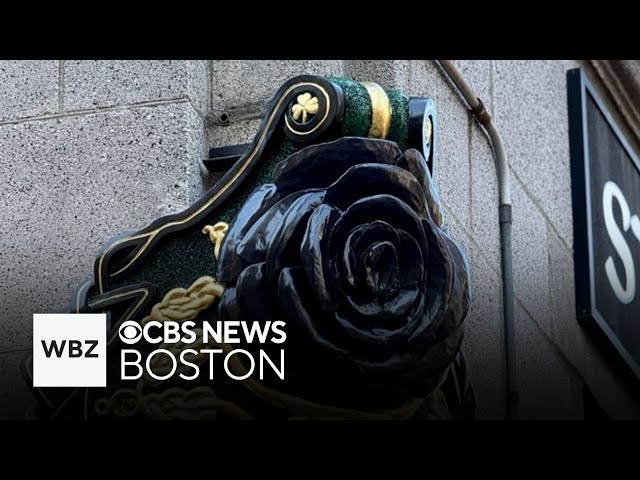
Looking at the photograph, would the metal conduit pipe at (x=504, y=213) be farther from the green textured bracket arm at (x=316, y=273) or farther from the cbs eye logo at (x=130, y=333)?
the cbs eye logo at (x=130, y=333)

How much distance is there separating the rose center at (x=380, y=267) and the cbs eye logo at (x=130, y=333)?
0.79 meters

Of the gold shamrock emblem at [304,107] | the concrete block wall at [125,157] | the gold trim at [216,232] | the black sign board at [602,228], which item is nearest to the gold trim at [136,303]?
the gold trim at [216,232]

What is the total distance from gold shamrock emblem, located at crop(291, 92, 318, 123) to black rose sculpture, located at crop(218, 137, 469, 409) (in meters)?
0.12

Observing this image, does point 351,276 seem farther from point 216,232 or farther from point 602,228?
point 602,228

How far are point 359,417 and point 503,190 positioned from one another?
10.7ft

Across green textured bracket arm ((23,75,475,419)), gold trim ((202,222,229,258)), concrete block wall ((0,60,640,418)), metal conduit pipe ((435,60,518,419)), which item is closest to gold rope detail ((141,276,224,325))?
green textured bracket arm ((23,75,475,419))

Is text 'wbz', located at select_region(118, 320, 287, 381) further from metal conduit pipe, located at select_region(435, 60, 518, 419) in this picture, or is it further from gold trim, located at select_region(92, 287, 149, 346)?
metal conduit pipe, located at select_region(435, 60, 518, 419)

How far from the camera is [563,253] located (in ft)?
31.3

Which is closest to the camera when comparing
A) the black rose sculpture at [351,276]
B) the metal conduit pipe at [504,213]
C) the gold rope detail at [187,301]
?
the black rose sculpture at [351,276]

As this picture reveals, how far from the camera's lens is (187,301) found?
556 centimetres

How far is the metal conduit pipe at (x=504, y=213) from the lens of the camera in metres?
7.76

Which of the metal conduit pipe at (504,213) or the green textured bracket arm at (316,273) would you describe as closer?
the green textured bracket arm at (316,273)

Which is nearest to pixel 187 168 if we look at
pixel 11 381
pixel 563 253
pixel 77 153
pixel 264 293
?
pixel 77 153
